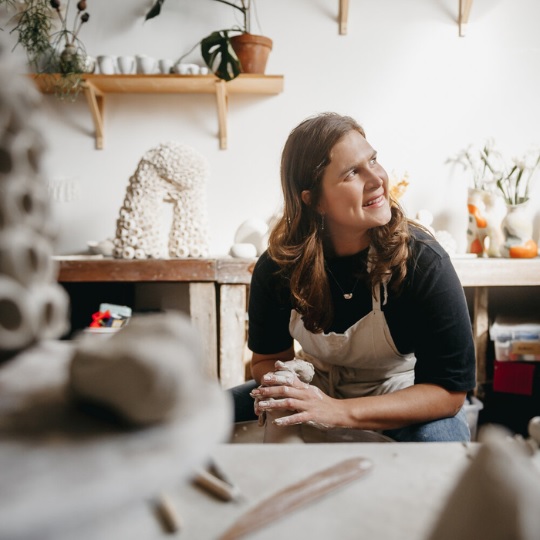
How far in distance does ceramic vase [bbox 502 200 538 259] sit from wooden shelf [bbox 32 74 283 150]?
133 centimetres

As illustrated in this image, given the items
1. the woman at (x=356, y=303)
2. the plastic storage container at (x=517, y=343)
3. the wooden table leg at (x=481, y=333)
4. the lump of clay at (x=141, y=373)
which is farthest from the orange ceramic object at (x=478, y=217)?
the lump of clay at (x=141, y=373)

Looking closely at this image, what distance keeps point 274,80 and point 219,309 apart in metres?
1.19

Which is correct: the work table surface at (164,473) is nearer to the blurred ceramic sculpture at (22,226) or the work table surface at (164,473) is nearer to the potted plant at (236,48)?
the blurred ceramic sculpture at (22,226)

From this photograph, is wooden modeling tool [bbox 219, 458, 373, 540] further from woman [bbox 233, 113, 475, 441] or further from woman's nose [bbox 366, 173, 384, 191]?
woman's nose [bbox 366, 173, 384, 191]

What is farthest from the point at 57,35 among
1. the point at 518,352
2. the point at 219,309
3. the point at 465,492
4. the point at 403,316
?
the point at 465,492

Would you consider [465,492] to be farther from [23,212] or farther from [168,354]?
[23,212]

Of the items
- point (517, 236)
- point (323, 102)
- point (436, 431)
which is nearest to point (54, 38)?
point (323, 102)

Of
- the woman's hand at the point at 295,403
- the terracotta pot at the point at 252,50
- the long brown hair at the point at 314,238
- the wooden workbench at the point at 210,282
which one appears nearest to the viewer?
the woman's hand at the point at 295,403

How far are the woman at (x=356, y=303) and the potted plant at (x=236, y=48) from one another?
111 centimetres

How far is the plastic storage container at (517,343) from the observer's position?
7.52ft

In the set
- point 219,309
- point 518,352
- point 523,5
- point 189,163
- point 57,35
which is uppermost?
point 523,5

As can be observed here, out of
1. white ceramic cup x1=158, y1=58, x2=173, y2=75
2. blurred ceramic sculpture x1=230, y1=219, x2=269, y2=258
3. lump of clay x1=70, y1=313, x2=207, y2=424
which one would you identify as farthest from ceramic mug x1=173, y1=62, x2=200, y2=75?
lump of clay x1=70, y1=313, x2=207, y2=424

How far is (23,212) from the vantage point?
0.35m

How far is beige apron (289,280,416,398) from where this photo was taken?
136 centimetres
